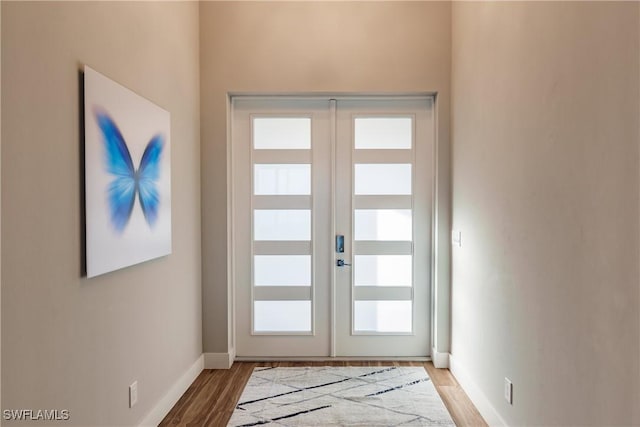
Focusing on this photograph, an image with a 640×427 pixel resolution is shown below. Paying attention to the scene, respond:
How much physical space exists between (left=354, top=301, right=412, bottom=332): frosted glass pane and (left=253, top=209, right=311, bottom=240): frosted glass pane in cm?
77

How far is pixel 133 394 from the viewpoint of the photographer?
7.22 ft

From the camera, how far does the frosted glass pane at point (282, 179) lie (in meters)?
3.51

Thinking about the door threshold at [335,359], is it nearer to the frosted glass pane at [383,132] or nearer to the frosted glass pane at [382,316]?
the frosted glass pane at [382,316]

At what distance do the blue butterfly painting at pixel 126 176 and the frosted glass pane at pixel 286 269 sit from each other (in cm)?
129

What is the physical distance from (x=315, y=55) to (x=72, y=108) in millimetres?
2104

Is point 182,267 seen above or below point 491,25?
below

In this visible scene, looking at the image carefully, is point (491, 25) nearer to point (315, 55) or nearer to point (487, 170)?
point (487, 170)

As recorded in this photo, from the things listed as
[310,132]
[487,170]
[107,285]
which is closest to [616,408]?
[487,170]

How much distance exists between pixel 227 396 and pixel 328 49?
108 inches

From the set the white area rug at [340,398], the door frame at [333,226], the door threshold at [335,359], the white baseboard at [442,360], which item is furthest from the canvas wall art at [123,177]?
the white baseboard at [442,360]

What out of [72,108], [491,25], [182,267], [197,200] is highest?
[491,25]

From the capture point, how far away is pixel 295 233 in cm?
351

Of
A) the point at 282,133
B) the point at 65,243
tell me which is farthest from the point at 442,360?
the point at 65,243

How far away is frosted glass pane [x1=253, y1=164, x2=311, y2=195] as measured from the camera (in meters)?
3.51
